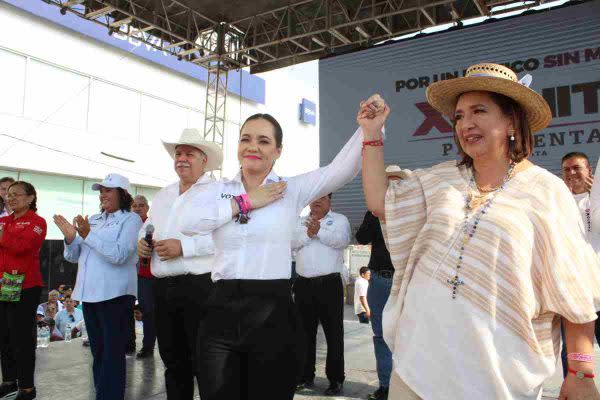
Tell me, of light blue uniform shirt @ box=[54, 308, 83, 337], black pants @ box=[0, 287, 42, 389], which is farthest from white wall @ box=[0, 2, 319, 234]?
black pants @ box=[0, 287, 42, 389]

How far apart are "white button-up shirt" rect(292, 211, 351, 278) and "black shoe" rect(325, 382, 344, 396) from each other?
950 millimetres

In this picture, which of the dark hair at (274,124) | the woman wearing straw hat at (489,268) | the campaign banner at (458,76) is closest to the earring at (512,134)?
the woman wearing straw hat at (489,268)

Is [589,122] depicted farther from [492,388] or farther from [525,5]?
[492,388]

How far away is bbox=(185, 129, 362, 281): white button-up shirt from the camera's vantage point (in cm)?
207

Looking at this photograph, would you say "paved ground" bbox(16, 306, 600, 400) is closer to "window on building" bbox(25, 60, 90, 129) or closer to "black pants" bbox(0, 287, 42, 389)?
"black pants" bbox(0, 287, 42, 389)

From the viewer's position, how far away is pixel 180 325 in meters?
3.16

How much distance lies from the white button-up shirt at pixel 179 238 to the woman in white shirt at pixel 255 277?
0.72m

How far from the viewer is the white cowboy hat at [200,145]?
3350 mm

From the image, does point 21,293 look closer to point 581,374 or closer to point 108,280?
point 108,280

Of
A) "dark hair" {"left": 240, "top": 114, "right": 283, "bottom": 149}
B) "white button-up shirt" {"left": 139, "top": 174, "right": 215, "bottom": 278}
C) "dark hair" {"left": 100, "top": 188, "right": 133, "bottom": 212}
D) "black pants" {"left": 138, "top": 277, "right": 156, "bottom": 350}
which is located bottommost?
"black pants" {"left": 138, "top": 277, "right": 156, "bottom": 350}

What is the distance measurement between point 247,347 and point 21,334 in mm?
2808

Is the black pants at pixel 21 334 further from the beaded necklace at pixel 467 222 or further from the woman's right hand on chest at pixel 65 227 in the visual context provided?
the beaded necklace at pixel 467 222

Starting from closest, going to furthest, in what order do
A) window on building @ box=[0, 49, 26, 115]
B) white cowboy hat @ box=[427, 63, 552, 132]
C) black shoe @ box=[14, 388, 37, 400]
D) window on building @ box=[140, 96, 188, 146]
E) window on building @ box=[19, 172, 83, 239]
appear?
white cowboy hat @ box=[427, 63, 552, 132]
black shoe @ box=[14, 388, 37, 400]
window on building @ box=[0, 49, 26, 115]
window on building @ box=[19, 172, 83, 239]
window on building @ box=[140, 96, 188, 146]

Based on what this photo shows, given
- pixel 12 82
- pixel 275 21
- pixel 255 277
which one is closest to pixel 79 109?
pixel 12 82
